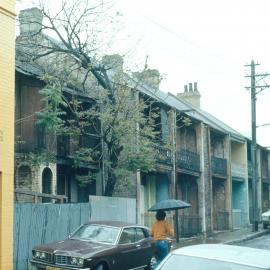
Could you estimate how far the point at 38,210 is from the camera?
14.3 meters

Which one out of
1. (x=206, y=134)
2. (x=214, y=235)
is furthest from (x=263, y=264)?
(x=206, y=134)

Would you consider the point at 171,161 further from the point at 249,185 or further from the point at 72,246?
the point at 249,185

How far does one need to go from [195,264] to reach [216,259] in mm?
252

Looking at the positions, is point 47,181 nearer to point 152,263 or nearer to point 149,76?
point 149,76

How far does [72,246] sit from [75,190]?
398 inches

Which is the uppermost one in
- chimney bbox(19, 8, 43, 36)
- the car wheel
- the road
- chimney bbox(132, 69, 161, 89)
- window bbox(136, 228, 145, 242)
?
chimney bbox(19, 8, 43, 36)

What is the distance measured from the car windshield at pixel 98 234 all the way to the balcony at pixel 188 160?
14226mm

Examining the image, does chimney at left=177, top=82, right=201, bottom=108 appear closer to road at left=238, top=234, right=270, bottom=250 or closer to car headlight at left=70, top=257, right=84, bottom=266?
road at left=238, top=234, right=270, bottom=250

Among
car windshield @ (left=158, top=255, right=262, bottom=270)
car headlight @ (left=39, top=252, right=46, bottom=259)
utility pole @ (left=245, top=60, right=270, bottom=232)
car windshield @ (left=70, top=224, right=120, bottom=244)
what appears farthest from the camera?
utility pole @ (left=245, top=60, right=270, bottom=232)

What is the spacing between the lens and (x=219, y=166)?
34.0 metres

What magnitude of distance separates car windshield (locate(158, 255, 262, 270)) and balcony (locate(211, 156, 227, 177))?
86.6 ft

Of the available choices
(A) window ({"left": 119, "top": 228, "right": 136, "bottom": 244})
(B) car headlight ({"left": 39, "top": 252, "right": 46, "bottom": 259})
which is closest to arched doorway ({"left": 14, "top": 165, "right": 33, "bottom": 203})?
(A) window ({"left": 119, "top": 228, "right": 136, "bottom": 244})

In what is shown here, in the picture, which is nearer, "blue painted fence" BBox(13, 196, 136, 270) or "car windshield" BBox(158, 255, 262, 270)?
"car windshield" BBox(158, 255, 262, 270)

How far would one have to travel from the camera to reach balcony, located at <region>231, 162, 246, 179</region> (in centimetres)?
3725
